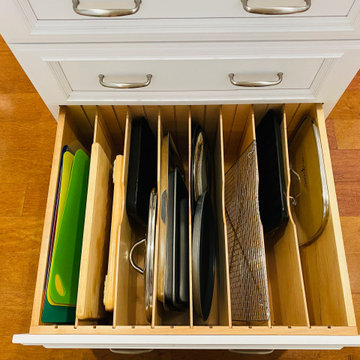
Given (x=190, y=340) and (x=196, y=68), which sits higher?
(x=196, y=68)

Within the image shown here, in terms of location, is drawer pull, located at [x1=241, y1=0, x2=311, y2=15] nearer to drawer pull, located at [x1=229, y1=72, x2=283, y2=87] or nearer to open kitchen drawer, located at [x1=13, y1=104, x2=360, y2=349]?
drawer pull, located at [x1=229, y1=72, x2=283, y2=87]

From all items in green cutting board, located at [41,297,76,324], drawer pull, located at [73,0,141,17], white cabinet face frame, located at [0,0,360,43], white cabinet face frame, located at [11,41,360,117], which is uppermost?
white cabinet face frame, located at [11,41,360,117]

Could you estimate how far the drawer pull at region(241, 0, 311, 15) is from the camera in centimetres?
63

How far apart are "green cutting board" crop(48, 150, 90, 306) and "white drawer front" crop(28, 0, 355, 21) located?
0.41 metres

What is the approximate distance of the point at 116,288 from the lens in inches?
32.7

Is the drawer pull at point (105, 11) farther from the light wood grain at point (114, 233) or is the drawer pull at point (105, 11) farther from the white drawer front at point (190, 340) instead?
the white drawer front at point (190, 340)

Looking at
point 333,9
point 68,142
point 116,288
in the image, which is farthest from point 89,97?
point 333,9

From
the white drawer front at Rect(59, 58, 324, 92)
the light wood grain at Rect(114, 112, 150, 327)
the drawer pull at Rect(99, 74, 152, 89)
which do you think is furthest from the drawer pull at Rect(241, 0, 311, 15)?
the light wood grain at Rect(114, 112, 150, 327)

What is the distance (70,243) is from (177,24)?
594mm

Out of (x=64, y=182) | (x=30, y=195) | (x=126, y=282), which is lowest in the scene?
(x=126, y=282)

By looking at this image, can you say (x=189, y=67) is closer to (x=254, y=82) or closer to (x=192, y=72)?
(x=192, y=72)

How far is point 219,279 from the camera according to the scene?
1043 millimetres

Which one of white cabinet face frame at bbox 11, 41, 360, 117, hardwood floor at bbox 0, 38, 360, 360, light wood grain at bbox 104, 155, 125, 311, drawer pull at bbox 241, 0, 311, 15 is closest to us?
drawer pull at bbox 241, 0, 311, 15

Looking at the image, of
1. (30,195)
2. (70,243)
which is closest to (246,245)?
(70,243)
